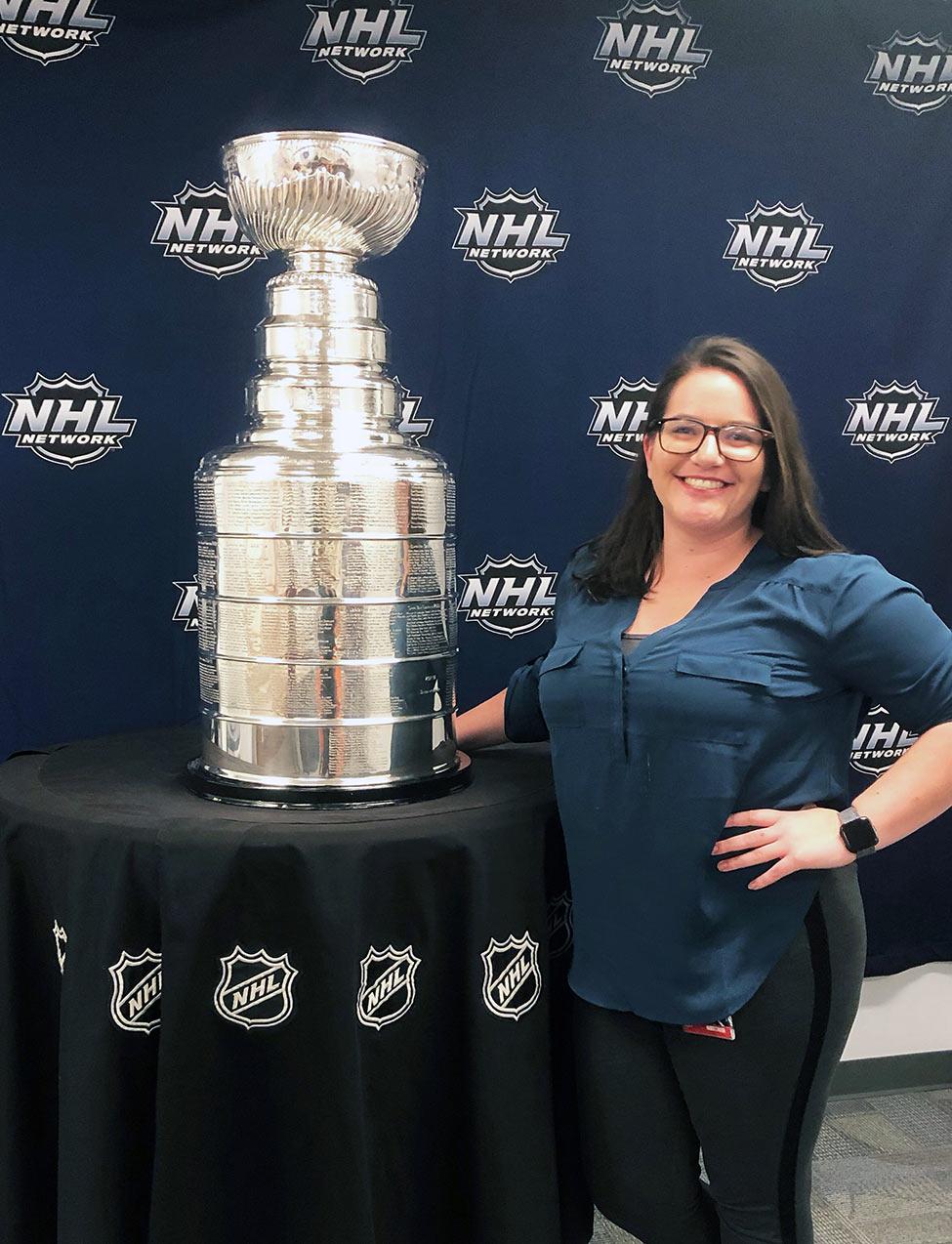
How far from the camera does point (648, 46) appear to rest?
242 centimetres

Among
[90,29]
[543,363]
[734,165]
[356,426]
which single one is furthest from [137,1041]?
[734,165]

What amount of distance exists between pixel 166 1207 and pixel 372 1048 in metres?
0.31

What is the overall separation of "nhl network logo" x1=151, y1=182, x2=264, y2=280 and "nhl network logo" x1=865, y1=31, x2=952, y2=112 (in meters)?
1.44

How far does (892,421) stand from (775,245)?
49 cm

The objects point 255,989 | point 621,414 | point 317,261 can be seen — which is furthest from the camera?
point 621,414

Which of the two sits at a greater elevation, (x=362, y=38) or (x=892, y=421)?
(x=362, y=38)

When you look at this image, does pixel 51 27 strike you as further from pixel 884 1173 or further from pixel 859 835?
pixel 884 1173

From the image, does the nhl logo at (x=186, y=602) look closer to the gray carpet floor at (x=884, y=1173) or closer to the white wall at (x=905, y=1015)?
the gray carpet floor at (x=884, y=1173)

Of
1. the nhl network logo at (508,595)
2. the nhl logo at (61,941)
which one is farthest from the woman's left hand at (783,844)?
the nhl network logo at (508,595)

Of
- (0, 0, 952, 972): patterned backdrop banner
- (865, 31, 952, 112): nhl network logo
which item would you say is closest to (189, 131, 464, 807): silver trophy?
(0, 0, 952, 972): patterned backdrop banner

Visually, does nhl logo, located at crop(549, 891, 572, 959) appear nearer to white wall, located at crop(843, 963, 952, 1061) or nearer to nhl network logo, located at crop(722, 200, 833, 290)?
white wall, located at crop(843, 963, 952, 1061)

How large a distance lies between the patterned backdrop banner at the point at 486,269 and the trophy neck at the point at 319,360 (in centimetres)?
72

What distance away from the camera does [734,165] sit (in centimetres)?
249

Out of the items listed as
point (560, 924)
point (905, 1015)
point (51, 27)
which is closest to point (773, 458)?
point (560, 924)
